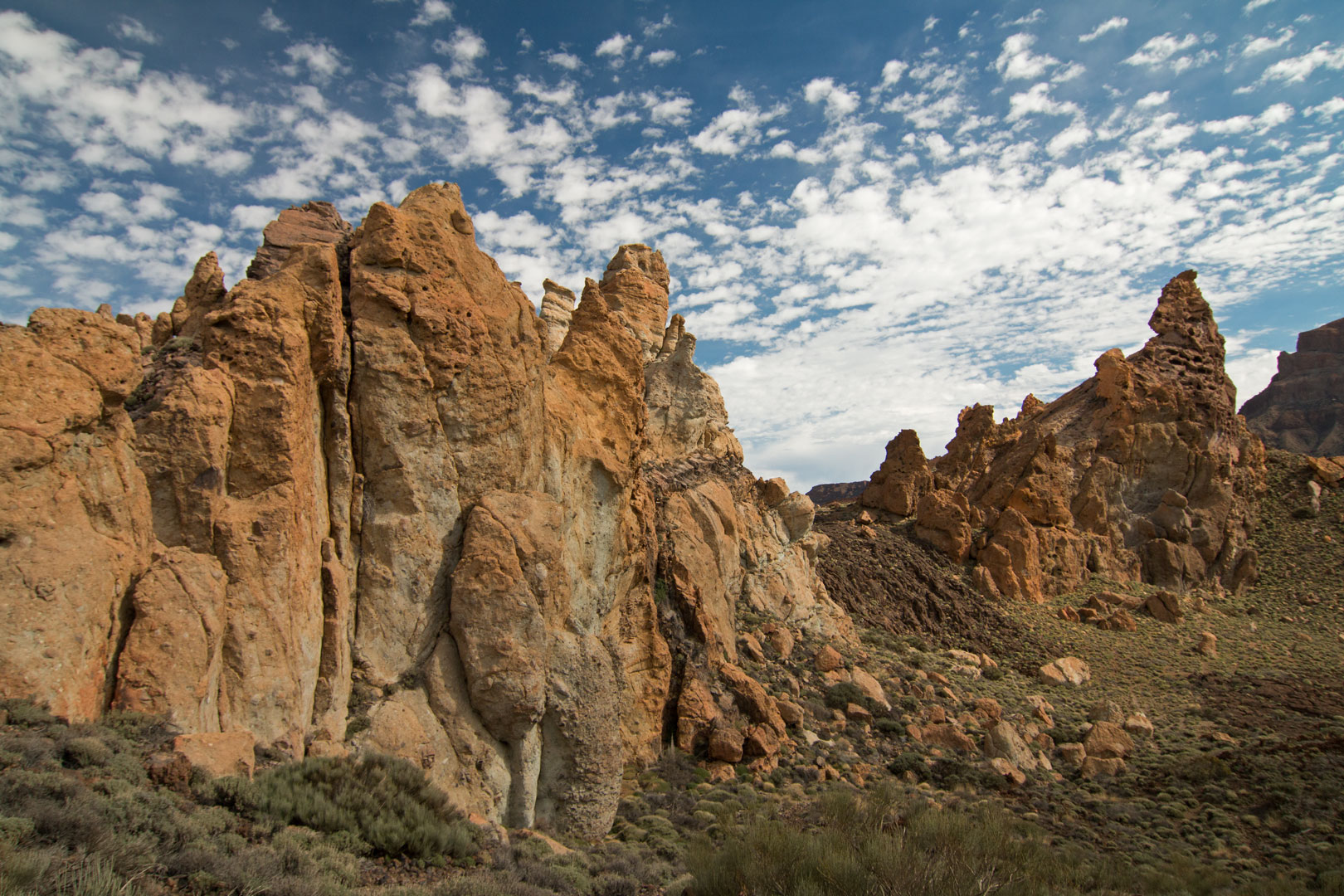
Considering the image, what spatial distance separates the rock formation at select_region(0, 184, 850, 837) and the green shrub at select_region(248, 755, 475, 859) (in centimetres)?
83

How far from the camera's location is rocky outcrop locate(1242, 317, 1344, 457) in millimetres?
90812

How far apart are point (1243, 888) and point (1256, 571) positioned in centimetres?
4543

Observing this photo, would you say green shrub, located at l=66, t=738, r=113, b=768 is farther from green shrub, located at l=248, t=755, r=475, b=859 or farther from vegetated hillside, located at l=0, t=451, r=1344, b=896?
green shrub, located at l=248, t=755, r=475, b=859

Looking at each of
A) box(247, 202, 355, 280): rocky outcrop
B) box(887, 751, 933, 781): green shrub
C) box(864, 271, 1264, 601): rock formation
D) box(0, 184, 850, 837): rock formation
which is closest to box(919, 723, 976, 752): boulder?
box(887, 751, 933, 781): green shrub

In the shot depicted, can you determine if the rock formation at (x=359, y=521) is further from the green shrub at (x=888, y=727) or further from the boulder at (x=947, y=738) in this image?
the boulder at (x=947, y=738)

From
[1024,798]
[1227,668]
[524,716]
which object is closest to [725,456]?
[1024,798]

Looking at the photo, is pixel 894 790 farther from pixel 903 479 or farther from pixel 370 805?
pixel 903 479

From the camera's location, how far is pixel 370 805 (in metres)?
7.50

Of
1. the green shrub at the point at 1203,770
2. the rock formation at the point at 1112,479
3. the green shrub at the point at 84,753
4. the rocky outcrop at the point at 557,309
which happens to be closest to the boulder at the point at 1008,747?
the green shrub at the point at 1203,770

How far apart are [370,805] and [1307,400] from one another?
131152 mm

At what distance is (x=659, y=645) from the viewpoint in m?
16.0

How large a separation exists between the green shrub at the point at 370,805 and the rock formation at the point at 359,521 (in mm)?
826

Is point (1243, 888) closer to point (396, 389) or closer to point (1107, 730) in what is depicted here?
point (1107, 730)

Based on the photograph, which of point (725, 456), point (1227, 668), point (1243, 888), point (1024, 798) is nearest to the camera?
point (1243, 888)
